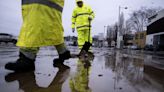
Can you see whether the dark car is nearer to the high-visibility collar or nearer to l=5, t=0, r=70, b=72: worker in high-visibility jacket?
the high-visibility collar

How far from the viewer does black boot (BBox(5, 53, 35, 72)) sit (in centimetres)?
384

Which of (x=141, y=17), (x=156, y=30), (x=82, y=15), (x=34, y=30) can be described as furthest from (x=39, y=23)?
(x=141, y=17)

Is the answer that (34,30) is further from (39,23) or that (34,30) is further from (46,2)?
(46,2)

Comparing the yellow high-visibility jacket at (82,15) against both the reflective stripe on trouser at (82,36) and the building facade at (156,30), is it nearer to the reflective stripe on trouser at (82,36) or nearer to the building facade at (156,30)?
the reflective stripe on trouser at (82,36)

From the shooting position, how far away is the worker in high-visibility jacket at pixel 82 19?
8.58 m

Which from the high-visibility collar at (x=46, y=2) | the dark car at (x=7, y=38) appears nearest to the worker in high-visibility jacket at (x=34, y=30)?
the high-visibility collar at (x=46, y=2)

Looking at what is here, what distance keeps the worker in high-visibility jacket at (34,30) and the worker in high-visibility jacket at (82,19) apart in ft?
13.3

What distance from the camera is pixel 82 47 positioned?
8.55 metres

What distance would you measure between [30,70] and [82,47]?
4.52m

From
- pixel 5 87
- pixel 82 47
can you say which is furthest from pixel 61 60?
pixel 82 47

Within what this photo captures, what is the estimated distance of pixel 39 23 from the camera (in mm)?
4113

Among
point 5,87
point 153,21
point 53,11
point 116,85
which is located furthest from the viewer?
point 153,21

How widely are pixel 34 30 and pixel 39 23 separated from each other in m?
0.15

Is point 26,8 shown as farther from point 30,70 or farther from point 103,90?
point 103,90
